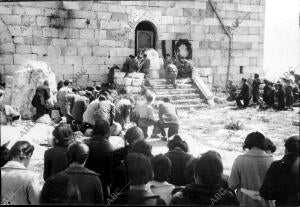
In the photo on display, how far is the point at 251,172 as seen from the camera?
4.20 meters

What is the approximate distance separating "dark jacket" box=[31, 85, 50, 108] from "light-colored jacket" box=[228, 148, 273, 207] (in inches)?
319

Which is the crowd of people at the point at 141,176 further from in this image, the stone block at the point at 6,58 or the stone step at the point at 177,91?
the stone block at the point at 6,58

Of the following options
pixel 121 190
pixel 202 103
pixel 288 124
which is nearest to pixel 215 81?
pixel 202 103

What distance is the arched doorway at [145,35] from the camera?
59.1 ft

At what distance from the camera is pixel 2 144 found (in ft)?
14.0

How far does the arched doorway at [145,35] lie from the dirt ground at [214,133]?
19.0 ft

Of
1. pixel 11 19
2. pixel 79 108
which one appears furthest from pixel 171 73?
pixel 79 108

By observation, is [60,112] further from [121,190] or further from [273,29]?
[273,29]

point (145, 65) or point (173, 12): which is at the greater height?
A: point (173, 12)

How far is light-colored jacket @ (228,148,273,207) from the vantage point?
4188 millimetres

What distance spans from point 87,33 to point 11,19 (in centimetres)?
301

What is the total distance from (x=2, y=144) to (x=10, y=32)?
11821mm

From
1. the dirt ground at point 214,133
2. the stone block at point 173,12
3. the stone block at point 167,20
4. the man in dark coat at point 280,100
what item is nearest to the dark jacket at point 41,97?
the dirt ground at point 214,133

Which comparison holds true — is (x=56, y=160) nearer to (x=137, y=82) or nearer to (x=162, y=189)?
(x=162, y=189)
